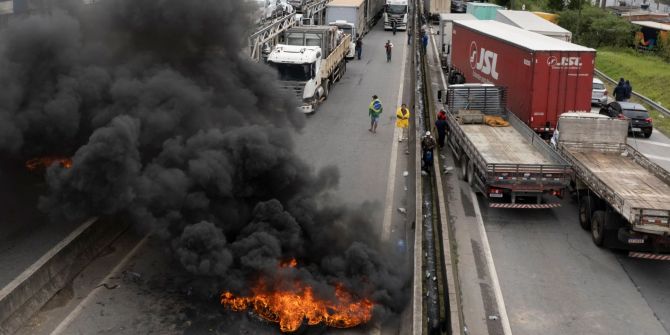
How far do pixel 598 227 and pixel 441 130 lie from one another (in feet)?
23.1

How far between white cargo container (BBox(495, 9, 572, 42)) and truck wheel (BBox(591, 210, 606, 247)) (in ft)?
52.3

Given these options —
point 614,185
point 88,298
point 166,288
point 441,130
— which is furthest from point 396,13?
point 88,298

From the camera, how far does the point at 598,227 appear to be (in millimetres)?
13156

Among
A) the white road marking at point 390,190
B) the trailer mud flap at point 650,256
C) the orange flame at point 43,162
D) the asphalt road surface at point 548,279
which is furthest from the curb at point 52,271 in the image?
the trailer mud flap at point 650,256

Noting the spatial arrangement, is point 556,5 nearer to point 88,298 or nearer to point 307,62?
point 307,62

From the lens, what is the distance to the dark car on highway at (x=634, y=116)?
23000 millimetres

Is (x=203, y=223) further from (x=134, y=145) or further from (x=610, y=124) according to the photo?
(x=610, y=124)

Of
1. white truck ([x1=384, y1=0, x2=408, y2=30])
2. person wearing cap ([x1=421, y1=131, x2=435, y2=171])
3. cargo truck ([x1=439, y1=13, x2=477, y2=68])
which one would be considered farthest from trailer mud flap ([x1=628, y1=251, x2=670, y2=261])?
white truck ([x1=384, y1=0, x2=408, y2=30])

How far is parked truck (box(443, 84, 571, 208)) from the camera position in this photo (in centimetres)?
1416


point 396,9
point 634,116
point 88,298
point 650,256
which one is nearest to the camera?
point 88,298

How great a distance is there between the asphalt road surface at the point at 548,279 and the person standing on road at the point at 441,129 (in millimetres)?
4315

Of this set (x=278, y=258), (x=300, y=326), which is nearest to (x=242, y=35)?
(x=278, y=258)

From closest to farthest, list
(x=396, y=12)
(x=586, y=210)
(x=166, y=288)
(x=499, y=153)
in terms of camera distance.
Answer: (x=166, y=288) < (x=586, y=210) < (x=499, y=153) < (x=396, y=12)

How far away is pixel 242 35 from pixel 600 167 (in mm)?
8579
